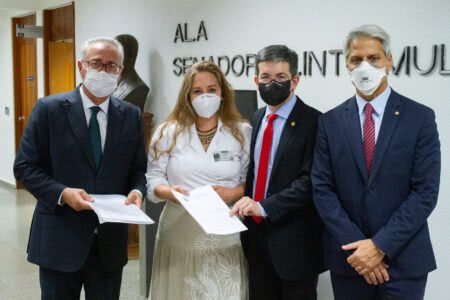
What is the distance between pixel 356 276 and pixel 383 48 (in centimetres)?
85

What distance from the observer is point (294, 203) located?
1.98 meters

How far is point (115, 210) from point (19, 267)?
9.28 feet

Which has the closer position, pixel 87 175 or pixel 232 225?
pixel 232 225

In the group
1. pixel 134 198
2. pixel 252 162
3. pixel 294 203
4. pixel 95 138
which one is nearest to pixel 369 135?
pixel 294 203

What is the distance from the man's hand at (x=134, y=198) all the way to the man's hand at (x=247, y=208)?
1.35 feet

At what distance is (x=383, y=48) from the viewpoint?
1828 mm

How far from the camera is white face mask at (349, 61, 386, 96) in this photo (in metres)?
1.80

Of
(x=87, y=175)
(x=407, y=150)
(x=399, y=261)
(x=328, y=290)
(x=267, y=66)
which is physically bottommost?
(x=328, y=290)

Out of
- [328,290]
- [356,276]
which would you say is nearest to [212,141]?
[356,276]

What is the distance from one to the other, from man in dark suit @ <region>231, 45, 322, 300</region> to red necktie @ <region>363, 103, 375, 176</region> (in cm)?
24

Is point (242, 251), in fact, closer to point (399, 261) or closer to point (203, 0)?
point (399, 261)

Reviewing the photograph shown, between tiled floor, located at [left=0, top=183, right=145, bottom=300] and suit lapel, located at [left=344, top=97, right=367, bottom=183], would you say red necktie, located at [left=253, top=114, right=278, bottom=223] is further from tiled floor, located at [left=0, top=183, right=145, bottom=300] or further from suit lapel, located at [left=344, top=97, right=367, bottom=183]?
tiled floor, located at [left=0, top=183, right=145, bottom=300]

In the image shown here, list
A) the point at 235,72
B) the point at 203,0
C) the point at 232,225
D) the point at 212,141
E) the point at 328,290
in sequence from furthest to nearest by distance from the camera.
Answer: the point at 203,0
the point at 235,72
the point at 328,290
the point at 212,141
the point at 232,225

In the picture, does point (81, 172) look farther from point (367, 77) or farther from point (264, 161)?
point (367, 77)
